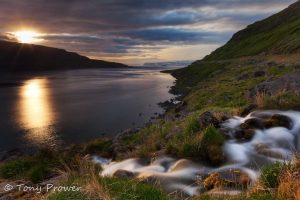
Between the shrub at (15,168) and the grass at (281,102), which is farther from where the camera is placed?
the shrub at (15,168)

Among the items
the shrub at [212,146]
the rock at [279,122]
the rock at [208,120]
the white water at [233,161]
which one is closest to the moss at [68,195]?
the white water at [233,161]

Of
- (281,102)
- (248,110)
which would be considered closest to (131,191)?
(248,110)

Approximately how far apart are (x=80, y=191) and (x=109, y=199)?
0.82 metres

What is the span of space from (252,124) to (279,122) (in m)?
1.39

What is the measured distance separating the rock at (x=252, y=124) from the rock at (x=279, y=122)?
0.26m

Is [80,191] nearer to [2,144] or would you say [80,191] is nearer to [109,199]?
[109,199]

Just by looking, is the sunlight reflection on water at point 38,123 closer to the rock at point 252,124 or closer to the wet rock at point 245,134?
the rock at point 252,124

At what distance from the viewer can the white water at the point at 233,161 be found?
13.4 m

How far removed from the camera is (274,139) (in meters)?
17.6

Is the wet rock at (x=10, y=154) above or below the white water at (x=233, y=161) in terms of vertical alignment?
below

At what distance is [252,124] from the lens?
1947cm

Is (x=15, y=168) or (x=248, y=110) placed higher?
(x=248, y=110)

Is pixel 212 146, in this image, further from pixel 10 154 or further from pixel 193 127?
pixel 10 154

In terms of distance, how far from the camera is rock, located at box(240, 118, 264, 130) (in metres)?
19.1
